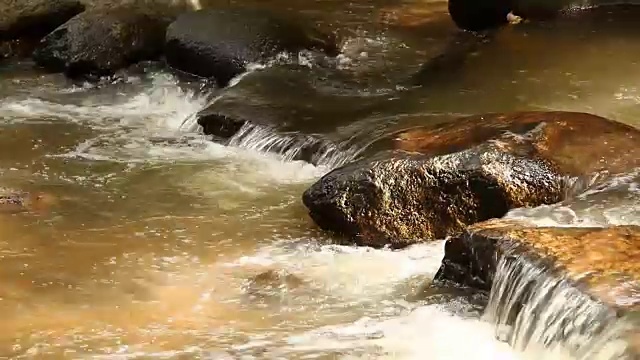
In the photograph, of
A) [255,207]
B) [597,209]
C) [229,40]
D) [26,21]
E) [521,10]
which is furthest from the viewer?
[521,10]

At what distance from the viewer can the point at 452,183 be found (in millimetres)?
4691

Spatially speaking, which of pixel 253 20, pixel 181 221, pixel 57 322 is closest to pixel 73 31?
pixel 253 20

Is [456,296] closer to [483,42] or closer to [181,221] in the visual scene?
[181,221]

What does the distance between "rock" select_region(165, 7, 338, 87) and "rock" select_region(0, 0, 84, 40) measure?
1.79m

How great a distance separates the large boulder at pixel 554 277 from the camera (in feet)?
10.3

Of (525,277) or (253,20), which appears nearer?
(525,277)

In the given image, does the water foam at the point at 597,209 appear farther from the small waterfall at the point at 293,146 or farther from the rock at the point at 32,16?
the rock at the point at 32,16

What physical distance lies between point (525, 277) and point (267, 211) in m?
2.04

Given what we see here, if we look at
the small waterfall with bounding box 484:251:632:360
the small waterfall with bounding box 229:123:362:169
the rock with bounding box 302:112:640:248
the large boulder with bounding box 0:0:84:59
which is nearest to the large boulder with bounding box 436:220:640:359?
the small waterfall with bounding box 484:251:632:360

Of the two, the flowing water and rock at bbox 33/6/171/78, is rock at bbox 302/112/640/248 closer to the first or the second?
the flowing water

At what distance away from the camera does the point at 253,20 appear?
834cm

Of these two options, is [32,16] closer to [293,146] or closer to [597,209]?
[293,146]

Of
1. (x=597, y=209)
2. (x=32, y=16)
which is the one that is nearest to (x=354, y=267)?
(x=597, y=209)

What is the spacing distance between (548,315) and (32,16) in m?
7.43
